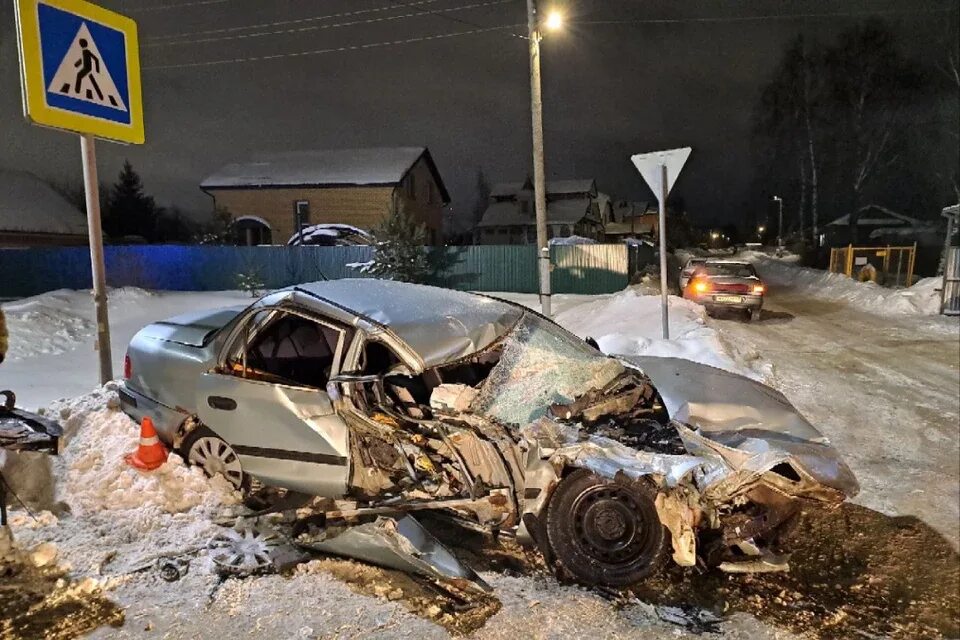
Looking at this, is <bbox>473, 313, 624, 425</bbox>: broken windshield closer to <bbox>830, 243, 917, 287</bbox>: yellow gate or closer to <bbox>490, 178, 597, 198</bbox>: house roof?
<bbox>830, 243, 917, 287</bbox>: yellow gate

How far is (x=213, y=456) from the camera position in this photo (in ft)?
14.1

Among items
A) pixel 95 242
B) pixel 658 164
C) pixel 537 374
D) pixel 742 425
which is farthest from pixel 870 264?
pixel 95 242

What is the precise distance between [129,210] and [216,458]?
51094mm

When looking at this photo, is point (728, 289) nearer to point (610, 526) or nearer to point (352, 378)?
point (610, 526)

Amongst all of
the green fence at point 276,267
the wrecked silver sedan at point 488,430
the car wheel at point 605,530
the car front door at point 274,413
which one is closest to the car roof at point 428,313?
the wrecked silver sedan at point 488,430

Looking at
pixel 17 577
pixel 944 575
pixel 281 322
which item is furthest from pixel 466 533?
pixel 944 575

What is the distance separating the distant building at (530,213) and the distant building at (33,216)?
2672cm

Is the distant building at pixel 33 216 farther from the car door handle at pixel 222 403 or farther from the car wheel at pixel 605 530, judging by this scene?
the car wheel at pixel 605 530

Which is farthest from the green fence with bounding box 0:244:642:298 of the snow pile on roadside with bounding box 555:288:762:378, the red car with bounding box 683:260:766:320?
the red car with bounding box 683:260:766:320

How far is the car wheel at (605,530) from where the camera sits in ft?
11.1

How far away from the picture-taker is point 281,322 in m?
4.64

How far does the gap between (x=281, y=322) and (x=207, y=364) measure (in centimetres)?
61

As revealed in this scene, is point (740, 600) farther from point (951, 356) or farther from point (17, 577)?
point (951, 356)

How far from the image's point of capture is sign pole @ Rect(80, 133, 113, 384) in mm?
A: 5301
